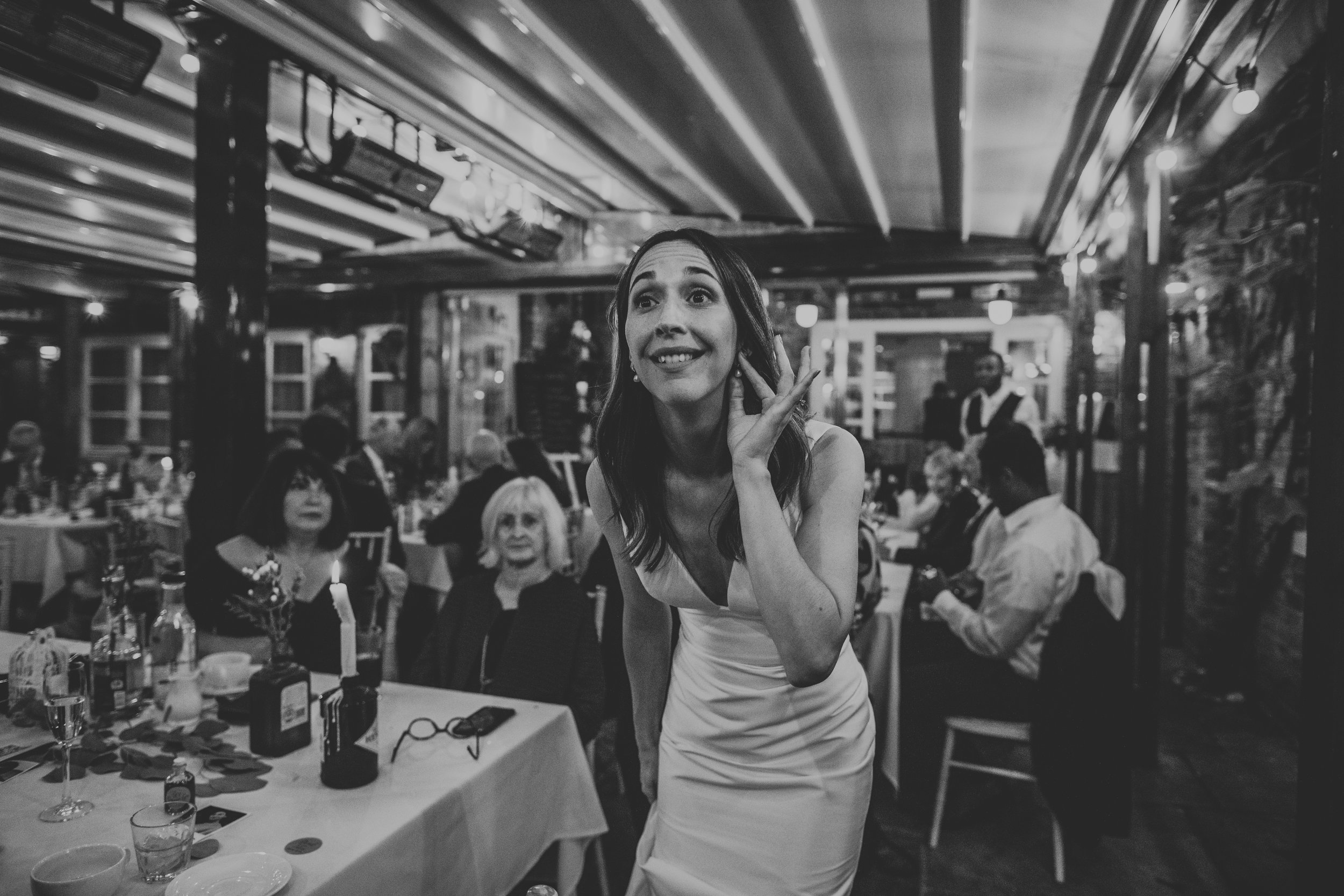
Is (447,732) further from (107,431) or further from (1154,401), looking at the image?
(107,431)

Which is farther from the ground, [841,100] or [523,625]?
[841,100]

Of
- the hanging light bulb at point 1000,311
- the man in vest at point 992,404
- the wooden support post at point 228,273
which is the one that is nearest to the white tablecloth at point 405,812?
the wooden support post at point 228,273

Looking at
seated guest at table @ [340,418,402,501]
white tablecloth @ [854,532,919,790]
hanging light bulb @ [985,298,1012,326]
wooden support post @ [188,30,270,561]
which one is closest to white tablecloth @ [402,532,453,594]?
seated guest at table @ [340,418,402,501]

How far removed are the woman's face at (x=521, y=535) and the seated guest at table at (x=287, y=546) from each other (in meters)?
0.57

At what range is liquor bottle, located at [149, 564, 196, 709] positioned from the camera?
2.01m

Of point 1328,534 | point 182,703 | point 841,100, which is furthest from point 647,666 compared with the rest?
point 841,100

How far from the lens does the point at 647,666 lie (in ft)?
5.11

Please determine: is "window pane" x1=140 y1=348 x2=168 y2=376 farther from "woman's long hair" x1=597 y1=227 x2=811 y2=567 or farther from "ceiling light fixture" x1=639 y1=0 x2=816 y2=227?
"woman's long hair" x1=597 y1=227 x2=811 y2=567

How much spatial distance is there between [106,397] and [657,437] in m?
12.3

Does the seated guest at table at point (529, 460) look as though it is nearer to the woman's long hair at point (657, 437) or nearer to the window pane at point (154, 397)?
the woman's long hair at point (657, 437)

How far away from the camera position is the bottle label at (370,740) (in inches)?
60.3

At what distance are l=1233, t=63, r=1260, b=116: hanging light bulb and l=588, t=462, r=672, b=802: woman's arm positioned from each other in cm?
275

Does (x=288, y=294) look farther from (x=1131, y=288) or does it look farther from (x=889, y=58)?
(x=1131, y=288)

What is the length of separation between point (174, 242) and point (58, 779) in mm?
8365
